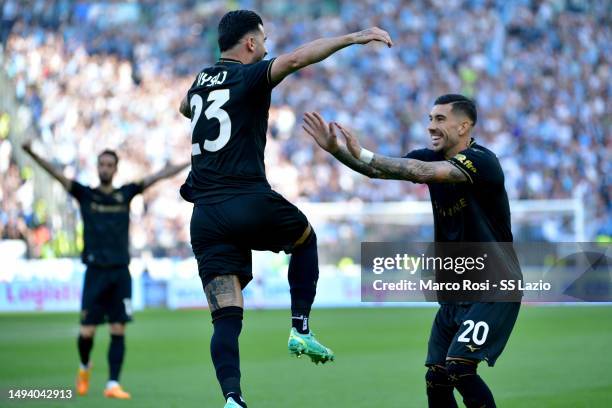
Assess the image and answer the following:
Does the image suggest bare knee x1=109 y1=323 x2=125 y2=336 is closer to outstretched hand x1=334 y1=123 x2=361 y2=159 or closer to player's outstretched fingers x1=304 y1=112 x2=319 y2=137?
outstretched hand x1=334 y1=123 x2=361 y2=159

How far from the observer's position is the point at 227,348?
23.5 ft

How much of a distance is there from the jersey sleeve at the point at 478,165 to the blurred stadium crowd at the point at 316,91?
21.3 meters

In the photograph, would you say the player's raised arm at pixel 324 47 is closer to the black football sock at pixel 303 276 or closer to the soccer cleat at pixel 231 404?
the black football sock at pixel 303 276

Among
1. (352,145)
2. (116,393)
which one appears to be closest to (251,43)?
(352,145)

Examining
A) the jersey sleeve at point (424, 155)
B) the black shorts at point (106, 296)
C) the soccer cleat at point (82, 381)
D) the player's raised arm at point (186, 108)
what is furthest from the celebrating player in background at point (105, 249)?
the jersey sleeve at point (424, 155)

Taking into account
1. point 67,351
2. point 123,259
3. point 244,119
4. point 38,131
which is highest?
point 38,131

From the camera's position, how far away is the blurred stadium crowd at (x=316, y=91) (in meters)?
30.2

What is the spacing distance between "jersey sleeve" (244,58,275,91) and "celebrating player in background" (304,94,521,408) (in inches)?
23.5

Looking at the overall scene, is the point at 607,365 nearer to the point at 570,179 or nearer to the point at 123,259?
the point at 123,259

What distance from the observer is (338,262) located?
94.4ft

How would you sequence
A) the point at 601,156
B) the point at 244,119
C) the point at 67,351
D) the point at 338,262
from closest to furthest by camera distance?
the point at 244,119 < the point at 67,351 < the point at 338,262 < the point at 601,156

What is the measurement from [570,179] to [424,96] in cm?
525

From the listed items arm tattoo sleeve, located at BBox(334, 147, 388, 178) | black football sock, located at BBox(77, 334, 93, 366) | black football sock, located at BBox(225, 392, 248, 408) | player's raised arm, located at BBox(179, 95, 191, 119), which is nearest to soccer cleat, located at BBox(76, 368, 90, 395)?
black football sock, located at BBox(77, 334, 93, 366)

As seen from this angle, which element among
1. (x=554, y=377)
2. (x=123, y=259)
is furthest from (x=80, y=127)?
(x=554, y=377)
